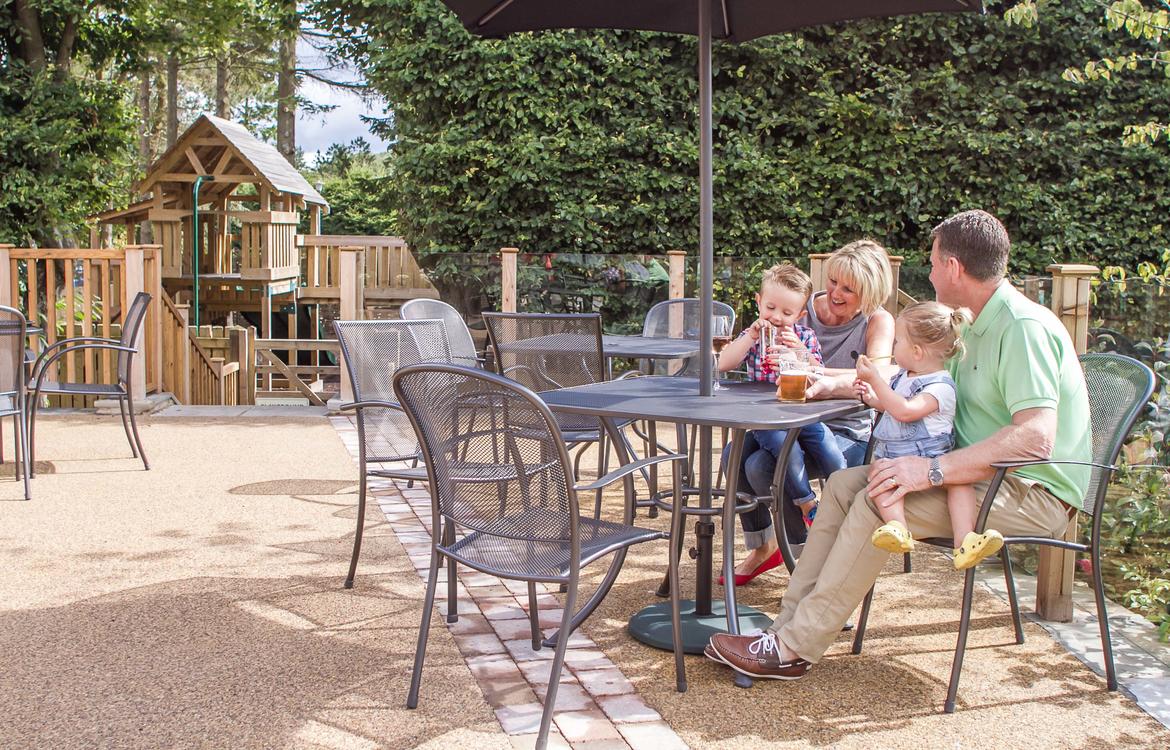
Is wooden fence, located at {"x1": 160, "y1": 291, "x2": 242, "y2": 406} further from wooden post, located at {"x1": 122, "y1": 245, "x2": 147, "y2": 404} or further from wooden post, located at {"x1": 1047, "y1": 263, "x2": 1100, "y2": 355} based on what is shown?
wooden post, located at {"x1": 1047, "y1": 263, "x2": 1100, "y2": 355}

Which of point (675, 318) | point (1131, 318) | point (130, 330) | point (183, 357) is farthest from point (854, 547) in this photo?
point (183, 357)

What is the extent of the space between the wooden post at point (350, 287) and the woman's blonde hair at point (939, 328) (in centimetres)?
652

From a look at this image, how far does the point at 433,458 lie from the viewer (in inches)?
118

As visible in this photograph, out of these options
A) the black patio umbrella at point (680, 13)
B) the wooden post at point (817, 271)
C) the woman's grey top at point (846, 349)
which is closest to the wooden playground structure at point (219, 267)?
the wooden post at point (817, 271)

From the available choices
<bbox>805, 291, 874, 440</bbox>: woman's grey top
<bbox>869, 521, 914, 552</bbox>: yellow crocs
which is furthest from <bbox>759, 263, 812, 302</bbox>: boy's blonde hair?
<bbox>869, 521, 914, 552</bbox>: yellow crocs

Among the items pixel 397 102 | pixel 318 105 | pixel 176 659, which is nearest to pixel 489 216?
pixel 397 102

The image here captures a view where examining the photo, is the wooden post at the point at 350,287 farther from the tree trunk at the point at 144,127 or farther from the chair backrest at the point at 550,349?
the tree trunk at the point at 144,127

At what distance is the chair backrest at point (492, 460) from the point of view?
9.15ft

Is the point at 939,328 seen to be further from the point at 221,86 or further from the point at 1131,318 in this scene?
the point at 221,86

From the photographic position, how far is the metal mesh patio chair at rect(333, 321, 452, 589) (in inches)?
167

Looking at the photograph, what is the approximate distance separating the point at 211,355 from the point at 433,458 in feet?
47.3

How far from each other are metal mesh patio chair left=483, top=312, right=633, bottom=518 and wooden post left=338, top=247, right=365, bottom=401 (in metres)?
4.23

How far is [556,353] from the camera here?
5129 mm

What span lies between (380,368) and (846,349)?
5.95 ft
